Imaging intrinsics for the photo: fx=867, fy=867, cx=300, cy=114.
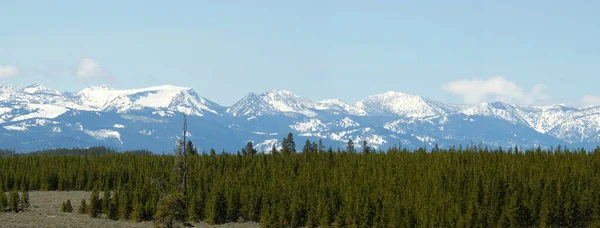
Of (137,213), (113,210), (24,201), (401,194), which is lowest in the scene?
(137,213)

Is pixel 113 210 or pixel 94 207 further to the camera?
pixel 113 210

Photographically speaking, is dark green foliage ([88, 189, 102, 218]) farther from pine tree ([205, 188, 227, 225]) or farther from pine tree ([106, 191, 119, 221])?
pine tree ([205, 188, 227, 225])

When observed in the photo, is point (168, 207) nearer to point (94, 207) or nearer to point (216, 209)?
point (216, 209)

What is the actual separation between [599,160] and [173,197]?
78183 millimetres

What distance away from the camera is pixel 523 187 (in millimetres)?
116250

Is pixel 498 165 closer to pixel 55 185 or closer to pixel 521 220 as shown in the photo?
pixel 521 220

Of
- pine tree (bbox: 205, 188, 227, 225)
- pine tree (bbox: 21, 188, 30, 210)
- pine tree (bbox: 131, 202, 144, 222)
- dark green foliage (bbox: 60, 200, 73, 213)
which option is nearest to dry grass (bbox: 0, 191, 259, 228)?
dark green foliage (bbox: 60, 200, 73, 213)

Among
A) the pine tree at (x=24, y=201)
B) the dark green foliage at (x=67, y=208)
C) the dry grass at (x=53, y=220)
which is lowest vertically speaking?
the dry grass at (x=53, y=220)

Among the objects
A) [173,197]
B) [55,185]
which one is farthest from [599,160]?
[55,185]

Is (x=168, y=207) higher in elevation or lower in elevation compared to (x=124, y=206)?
lower

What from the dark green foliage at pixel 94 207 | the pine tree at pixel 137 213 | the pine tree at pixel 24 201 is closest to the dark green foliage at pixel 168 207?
the pine tree at pixel 137 213

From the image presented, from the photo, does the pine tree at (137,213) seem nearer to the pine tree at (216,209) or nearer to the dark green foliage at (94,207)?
the dark green foliage at (94,207)

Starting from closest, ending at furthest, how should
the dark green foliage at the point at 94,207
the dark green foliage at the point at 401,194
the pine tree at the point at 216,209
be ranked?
the dark green foliage at the point at 401,194
the dark green foliage at the point at 94,207
the pine tree at the point at 216,209

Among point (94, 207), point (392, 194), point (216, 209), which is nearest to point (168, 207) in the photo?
point (216, 209)
